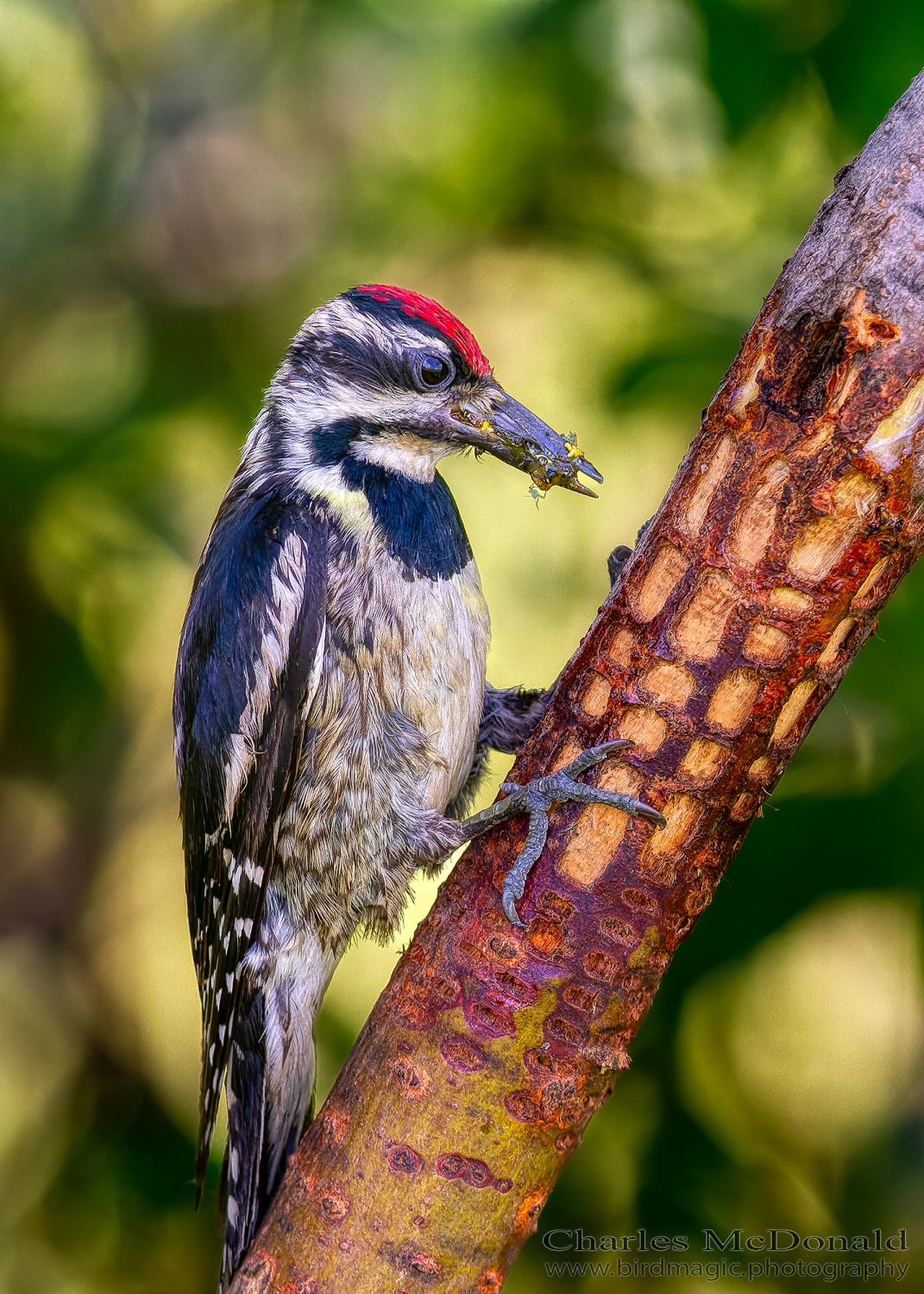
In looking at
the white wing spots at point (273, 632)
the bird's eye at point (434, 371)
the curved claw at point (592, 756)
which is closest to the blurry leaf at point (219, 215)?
the bird's eye at point (434, 371)

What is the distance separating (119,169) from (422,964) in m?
1.79

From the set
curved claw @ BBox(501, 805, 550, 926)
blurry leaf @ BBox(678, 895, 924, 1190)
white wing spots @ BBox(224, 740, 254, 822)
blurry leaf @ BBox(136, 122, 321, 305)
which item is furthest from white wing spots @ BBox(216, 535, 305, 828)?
blurry leaf @ BBox(136, 122, 321, 305)

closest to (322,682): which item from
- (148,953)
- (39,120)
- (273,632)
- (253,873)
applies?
(273,632)

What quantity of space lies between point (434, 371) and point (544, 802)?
0.76 m

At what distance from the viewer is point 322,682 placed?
1.62m

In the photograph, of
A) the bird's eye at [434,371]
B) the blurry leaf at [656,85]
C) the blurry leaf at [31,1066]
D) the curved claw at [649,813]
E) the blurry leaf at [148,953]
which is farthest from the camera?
the blurry leaf at [148,953]

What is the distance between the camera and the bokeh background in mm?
1765

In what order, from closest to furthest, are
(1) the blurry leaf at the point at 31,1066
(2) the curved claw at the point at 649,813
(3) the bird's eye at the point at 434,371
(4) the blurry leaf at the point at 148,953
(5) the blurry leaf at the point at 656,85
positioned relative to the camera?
(2) the curved claw at the point at 649,813
(3) the bird's eye at the point at 434,371
(5) the blurry leaf at the point at 656,85
(1) the blurry leaf at the point at 31,1066
(4) the blurry leaf at the point at 148,953

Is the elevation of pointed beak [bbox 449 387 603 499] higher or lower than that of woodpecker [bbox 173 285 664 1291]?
higher

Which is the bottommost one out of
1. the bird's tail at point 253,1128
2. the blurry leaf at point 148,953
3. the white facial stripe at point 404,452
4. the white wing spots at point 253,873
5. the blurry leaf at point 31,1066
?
the blurry leaf at point 31,1066

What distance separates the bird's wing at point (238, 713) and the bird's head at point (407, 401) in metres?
0.16

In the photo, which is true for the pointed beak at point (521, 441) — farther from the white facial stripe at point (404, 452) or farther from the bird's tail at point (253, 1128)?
the bird's tail at point (253, 1128)

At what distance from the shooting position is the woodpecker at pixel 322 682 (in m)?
1.62

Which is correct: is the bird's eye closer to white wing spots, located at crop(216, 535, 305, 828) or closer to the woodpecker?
the woodpecker
